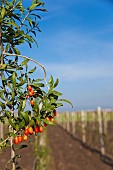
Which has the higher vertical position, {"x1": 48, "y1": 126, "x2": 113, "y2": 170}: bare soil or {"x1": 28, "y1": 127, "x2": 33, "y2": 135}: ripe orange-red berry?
{"x1": 28, "y1": 127, "x2": 33, "y2": 135}: ripe orange-red berry

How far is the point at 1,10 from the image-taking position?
91.5 inches

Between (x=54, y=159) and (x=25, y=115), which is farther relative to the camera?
(x=54, y=159)

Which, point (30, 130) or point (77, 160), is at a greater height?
point (30, 130)

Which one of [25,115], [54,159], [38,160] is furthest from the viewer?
[54,159]

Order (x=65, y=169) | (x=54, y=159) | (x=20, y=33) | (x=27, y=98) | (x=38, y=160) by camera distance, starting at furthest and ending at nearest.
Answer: (x=54, y=159) < (x=65, y=169) < (x=38, y=160) < (x=20, y=33) < (x=27, y=98)

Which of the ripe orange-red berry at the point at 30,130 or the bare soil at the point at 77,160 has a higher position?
the ripe orange-red berry at the point at 30,130

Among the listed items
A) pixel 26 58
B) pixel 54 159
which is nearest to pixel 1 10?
pixel 26 58

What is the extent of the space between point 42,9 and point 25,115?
798 millimetres

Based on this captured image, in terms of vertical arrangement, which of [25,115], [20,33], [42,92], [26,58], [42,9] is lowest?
[25,115]

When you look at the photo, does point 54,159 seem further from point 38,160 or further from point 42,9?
point 42,9

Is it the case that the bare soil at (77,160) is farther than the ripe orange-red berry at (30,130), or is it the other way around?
the bare soil at (77,160)

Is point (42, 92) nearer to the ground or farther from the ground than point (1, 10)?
nearer to the ground

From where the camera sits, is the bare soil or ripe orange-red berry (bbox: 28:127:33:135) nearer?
ripe orange-red berry (bbox: 28:127:33:135)

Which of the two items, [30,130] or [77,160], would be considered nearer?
[30,130]
